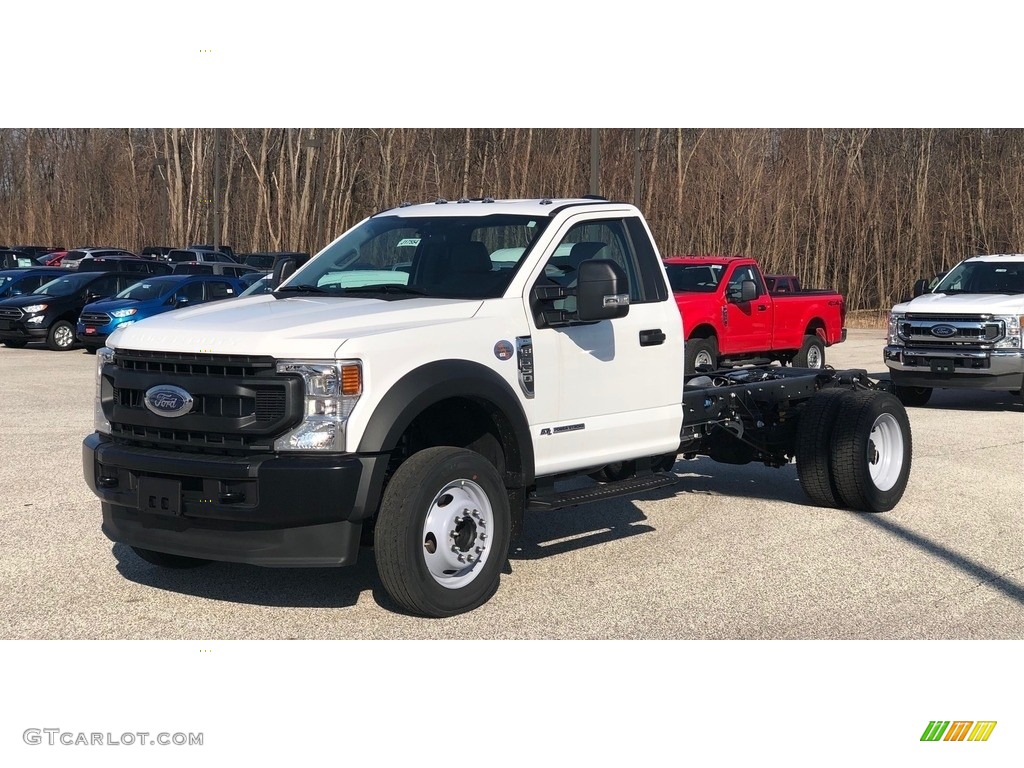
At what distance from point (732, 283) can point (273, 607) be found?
15.2 meters

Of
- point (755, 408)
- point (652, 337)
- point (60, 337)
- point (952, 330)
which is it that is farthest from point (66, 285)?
point (652, 337)

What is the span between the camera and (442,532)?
21.7 feet

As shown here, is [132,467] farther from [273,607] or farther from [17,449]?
[17,449]

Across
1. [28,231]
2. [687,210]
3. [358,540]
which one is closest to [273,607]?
[358,540]

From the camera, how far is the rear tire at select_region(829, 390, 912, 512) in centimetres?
950

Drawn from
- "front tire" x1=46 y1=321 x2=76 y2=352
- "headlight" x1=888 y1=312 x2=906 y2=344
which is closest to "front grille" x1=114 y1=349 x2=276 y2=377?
"headlight" x1=888 y1=312 x2=906 y2=344

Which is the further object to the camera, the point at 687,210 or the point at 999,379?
the point at 687,210

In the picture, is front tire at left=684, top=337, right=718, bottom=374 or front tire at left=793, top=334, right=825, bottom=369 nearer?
front tire at left=684, top=337, right=718, bottom=374

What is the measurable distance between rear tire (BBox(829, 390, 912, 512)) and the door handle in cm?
201

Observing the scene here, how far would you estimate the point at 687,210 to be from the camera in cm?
4244

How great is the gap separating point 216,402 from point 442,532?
52.0 inches

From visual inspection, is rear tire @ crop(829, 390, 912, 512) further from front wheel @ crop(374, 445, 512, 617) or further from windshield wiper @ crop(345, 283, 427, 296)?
windshield wiper @ crop(345, 283, 427, 296)

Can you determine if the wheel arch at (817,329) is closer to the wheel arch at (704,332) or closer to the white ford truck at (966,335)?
the wheel arch at (704,332)

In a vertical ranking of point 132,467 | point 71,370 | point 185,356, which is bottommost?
point 71,370
